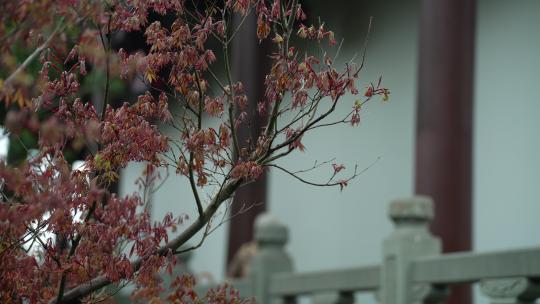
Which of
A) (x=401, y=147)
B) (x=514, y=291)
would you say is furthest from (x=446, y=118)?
(x=514, y=291)

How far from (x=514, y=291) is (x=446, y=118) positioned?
336 centimetres

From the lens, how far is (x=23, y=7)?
3910 mm

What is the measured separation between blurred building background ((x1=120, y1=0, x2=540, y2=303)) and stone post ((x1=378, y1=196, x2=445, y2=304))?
173cm

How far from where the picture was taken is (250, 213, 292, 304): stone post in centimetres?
1137

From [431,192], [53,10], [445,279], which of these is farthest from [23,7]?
[431,192]

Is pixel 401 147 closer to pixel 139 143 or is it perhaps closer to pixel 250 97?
pixel 250 97

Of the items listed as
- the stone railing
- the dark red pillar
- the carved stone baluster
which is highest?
the dark red pillar

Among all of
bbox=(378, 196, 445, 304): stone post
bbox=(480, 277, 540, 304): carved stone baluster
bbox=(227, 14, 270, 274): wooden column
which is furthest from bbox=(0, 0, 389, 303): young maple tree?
bbox=(227, 14, 270, 274): wooden column

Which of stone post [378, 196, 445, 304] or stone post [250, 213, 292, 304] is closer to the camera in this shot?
stone post [378, 196, 445, 304]

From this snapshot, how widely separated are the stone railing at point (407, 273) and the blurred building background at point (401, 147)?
1.41 m

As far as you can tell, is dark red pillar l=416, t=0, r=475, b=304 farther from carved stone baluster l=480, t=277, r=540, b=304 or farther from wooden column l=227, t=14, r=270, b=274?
wooden column l=227, t=14, r=270, b=274

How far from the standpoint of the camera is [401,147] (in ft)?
45.0

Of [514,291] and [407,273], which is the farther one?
[407,273]

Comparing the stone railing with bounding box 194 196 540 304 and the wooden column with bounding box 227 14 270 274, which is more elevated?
the wooden column with bounding box 227 14 270 274
